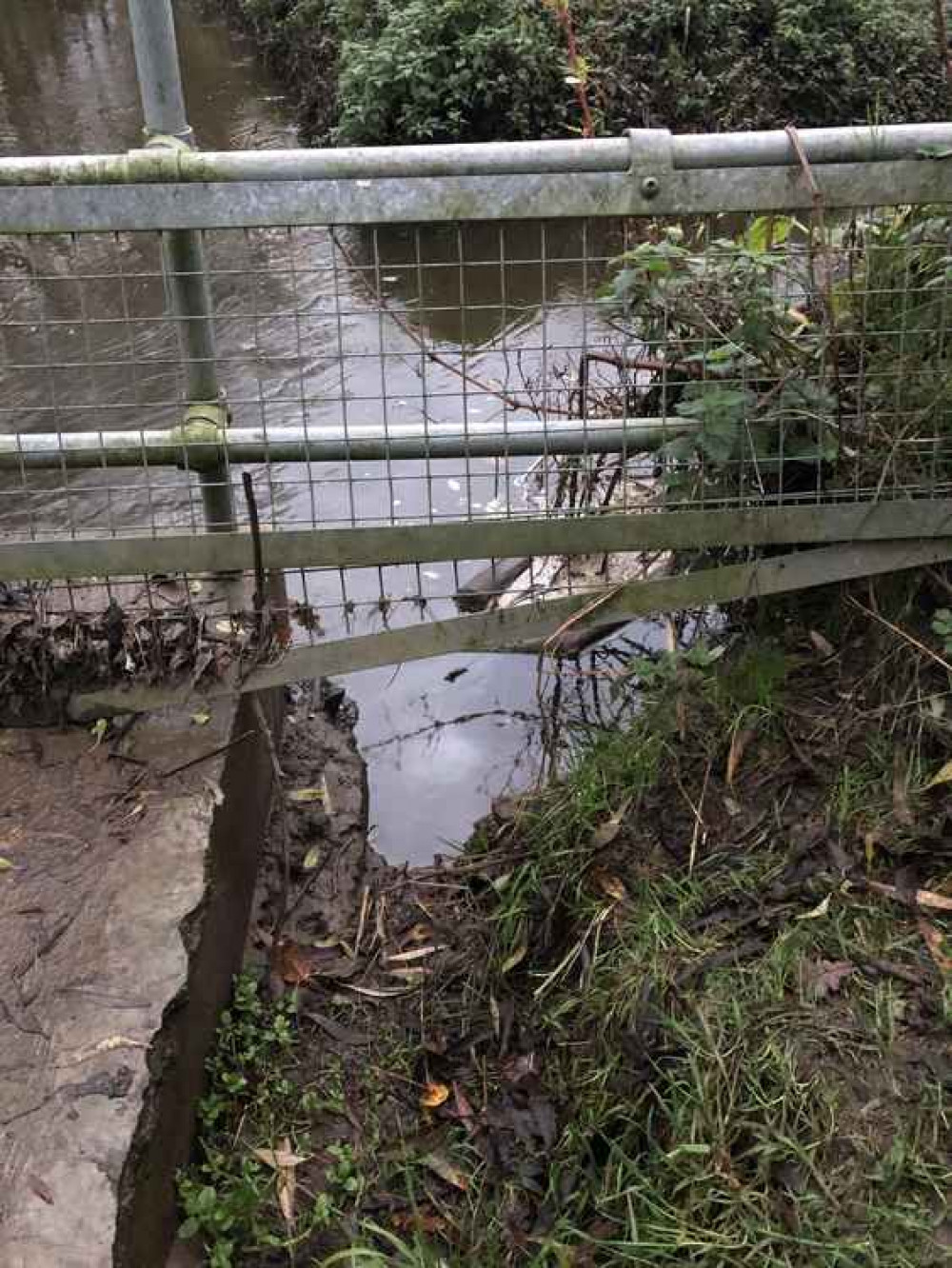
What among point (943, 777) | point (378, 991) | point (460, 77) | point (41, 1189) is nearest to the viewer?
point (41, 1189)

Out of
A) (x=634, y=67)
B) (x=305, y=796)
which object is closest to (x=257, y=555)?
(x=305, y=796)

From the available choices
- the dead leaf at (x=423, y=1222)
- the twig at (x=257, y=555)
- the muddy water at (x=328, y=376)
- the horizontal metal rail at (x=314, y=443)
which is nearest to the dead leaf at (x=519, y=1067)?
the dead leaf at (x=423, y=1222)

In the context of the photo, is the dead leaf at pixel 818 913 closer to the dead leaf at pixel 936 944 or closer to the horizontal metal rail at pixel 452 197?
the dead leaf at pixel 936 944

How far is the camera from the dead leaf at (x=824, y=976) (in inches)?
106

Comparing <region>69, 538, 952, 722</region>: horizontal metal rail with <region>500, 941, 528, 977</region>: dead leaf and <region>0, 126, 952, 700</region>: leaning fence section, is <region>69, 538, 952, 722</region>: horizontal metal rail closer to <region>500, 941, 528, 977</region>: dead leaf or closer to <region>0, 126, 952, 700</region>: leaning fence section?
<region>0, 126, 952, 700</region>: leaning fence section

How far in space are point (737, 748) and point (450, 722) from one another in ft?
4.15

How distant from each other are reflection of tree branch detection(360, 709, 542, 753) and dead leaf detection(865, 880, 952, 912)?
59.9 inches

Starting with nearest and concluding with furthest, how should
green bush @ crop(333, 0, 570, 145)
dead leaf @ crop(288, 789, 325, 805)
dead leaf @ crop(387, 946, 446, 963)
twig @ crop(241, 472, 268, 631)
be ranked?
twig @ crop(241, 472, 268, 631) → dead leaf @ crop(387, 946, 446, 963) → dead leaf @ crop(288, 789, 325, 805) → green bush @ crop(333, 0, 570, 145)

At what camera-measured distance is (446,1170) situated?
9.39 feet

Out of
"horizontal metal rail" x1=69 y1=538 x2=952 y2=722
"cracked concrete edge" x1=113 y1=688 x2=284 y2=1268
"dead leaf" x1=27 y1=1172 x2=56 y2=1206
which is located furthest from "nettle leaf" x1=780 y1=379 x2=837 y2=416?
"dead leaf" x1=27 y1=1172 x2=56 y2=1206

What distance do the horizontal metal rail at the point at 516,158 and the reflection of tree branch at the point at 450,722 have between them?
1.87 metres

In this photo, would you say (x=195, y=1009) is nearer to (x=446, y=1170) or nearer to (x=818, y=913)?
(x=446, y=1170)

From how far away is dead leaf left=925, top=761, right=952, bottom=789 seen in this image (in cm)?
300

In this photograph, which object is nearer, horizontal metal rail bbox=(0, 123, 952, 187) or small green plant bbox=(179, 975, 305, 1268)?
small green plant bbox=(179, 975, 305, 1268)
